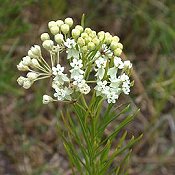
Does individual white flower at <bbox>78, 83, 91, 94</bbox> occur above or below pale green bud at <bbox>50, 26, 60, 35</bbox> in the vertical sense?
below

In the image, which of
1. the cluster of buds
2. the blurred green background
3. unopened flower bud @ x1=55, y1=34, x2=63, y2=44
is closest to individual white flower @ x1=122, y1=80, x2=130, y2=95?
the cluster of buds

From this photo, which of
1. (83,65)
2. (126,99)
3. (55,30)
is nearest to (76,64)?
(83,65)

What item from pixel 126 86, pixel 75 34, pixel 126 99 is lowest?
pixel 126 99

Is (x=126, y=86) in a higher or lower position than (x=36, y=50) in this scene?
lower

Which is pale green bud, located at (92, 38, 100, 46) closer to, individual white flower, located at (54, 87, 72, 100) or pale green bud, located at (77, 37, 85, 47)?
pale green bud, located at (77, 37, 85, 47)

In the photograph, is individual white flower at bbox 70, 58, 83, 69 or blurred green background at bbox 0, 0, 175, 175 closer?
individual white flower at bbox 70, 58, 83, 69

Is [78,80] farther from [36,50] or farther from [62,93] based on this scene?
[36,50]

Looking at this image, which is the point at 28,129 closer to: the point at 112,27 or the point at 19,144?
the point at 19,144

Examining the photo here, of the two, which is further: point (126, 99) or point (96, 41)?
point (126, 99)
